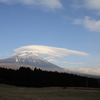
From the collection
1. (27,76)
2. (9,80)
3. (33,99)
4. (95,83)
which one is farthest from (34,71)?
(33,99)

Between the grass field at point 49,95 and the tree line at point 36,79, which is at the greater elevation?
the tree line at point 36,79

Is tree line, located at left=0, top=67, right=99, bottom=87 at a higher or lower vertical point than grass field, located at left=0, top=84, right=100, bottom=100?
higher

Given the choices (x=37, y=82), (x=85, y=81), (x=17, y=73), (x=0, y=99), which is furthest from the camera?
(x=85, y=81)

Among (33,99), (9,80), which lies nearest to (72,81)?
(9,80)

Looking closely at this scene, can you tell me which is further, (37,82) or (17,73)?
(17,73)

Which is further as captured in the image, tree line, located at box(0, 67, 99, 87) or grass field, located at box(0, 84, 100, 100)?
tree line, located at box(0, 67, 99, 87)

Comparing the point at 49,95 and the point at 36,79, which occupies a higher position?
the point at 36,79

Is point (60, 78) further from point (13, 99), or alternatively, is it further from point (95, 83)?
point (13, 99)

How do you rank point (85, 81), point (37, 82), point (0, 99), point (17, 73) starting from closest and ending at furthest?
1. point (0, 99)
2. point (37, 82)
3. point (17, 73)
4. point (85, 81)

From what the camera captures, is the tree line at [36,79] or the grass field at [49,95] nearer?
the grass field at [49,95]

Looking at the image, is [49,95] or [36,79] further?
[36,79]

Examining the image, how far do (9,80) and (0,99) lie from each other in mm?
32844

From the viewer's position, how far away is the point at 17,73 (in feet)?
162

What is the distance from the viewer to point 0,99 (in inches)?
611
